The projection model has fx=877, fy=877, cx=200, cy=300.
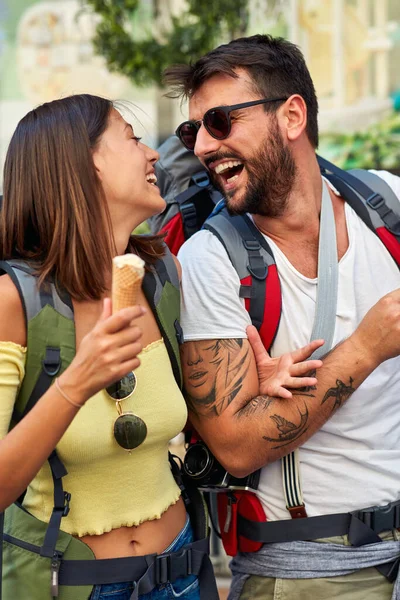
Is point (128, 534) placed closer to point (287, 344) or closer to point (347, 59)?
point (287, 344)

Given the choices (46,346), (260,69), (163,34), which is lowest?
(46,346)

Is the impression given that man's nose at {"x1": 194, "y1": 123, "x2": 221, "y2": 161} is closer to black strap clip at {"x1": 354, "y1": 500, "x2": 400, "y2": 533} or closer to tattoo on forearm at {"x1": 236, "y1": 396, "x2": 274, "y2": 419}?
tattoo on forearm at {"x1": 236, "y1": 396, "x2": 274, "y2": 419}

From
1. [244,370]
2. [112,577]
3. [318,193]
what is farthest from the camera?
[318,193]

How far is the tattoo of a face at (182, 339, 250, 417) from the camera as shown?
270cm

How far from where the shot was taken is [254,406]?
106 inches


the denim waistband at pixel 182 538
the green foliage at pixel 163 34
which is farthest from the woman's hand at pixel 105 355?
the green foliage at pixel 163 34

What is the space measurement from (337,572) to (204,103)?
163 centimetres

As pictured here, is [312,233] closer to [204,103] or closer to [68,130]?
[204,103]

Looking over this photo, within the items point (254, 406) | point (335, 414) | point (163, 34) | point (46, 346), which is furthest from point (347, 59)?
point (46, 346)

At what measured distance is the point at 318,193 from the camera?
3.17 meters

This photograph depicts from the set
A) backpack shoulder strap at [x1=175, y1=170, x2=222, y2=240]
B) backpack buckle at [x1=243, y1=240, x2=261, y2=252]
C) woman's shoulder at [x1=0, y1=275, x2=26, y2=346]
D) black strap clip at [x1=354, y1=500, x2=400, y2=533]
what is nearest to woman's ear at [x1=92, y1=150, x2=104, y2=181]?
woman's shoulder at [x1=0, y1=275, x2=26, y2=346]

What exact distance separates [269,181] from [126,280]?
1.21m

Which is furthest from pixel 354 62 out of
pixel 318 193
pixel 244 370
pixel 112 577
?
pixel 112 577

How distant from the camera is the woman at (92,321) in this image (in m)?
2.36
